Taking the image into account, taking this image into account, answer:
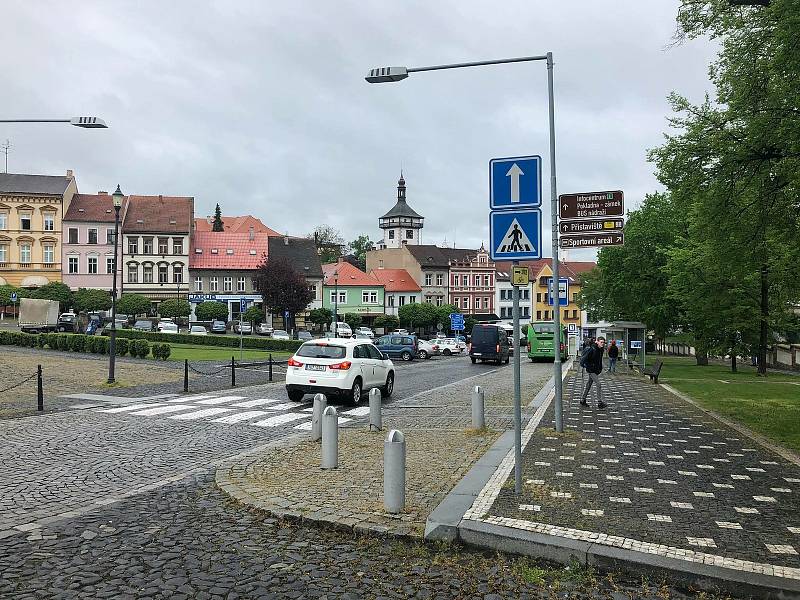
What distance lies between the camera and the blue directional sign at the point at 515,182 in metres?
7.59

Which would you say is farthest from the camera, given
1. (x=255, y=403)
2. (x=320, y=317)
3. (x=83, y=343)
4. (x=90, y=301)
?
(x=320, y=317)

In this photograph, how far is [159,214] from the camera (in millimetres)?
80875

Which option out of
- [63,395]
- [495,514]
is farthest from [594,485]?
[63,395]

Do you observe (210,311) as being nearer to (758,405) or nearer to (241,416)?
(241,416)

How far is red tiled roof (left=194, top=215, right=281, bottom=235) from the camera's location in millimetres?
115556

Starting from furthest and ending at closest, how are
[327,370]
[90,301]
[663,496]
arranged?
[90,301] < [327,370] < [663,496]

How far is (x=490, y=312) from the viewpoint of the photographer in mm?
105750

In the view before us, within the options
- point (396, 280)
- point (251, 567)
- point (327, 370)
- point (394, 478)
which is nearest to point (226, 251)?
point (396, 280)

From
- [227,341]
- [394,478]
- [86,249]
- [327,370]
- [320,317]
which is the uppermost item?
[86,249]

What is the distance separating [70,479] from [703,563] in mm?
7071

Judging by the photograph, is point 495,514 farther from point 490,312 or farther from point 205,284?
point 490,312

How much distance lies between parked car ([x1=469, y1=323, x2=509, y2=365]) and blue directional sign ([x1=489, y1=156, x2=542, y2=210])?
36.3 metres

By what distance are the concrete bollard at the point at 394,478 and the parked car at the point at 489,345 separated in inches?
1466

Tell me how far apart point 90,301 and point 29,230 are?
14.6m
